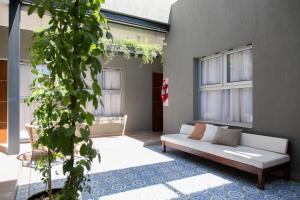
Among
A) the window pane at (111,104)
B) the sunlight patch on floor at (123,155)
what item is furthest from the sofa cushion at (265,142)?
the window pane at (111,104)

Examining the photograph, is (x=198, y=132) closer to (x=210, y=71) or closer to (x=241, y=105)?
(x=241, y=105)

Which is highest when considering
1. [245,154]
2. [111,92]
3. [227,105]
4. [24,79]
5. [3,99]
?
[24,79]

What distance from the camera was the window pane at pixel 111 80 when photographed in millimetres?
7566

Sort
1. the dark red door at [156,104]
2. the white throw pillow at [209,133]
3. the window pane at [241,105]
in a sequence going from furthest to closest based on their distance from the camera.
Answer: the dark red door at [156,104] → the white throw pillow at [209,133] → the window pane at [241,105]

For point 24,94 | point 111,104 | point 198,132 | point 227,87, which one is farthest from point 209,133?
point 24,94

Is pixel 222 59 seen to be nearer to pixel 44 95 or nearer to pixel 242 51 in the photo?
pixel 242 51

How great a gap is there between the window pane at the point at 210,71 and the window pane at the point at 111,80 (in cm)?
333

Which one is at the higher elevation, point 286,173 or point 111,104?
point 111,104

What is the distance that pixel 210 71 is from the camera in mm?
5367

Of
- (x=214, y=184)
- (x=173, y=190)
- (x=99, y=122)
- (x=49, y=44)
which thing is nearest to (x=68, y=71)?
(x=49, y=44)

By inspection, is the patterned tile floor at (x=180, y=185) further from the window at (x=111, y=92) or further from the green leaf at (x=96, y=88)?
the window at (x=111, y=92)

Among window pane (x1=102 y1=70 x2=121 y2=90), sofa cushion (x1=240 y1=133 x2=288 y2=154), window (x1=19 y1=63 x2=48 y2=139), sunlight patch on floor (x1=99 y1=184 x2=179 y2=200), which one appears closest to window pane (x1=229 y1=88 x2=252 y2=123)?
sofa cushion (x1=240 y1=133 x2=288 y2=154)

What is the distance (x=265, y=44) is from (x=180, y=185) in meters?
2.84

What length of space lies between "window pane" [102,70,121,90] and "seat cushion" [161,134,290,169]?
4061mm
